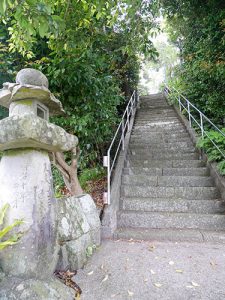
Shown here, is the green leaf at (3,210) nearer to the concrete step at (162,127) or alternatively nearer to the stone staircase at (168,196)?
the stone staircase at (168,196)

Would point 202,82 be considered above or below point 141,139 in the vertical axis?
above

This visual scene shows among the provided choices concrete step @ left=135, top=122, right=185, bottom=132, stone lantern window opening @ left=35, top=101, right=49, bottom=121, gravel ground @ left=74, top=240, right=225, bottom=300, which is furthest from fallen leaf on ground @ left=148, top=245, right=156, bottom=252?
concrete step @ left=135, top=122, right=185, bottom=132

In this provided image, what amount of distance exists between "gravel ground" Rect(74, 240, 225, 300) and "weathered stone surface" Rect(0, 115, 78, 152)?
134 centimetres

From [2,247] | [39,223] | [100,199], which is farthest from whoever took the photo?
[100,199]

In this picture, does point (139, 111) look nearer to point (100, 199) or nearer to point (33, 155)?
point (100, 199)

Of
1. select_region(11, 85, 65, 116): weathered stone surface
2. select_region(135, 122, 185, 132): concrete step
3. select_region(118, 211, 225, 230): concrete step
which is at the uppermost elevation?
select_region(135, 122, 185, 132): concrete step

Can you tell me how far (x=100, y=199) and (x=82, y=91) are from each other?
1.96 metres

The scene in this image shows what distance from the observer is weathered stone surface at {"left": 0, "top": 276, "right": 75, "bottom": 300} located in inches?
67.9

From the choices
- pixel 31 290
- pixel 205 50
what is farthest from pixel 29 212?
pixel 205 50

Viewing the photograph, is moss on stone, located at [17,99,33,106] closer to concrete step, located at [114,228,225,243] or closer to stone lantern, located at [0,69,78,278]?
stone lantern, located at [0,69,78,278]

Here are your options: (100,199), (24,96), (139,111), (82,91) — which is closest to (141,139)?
(100,199)

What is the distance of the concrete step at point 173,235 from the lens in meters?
3.06

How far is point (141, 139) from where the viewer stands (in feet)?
20.7

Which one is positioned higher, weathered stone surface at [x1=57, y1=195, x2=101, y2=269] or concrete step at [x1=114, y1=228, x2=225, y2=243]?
weathered stone surface at [x1=57, y1=195, x2=101, y2=269]
